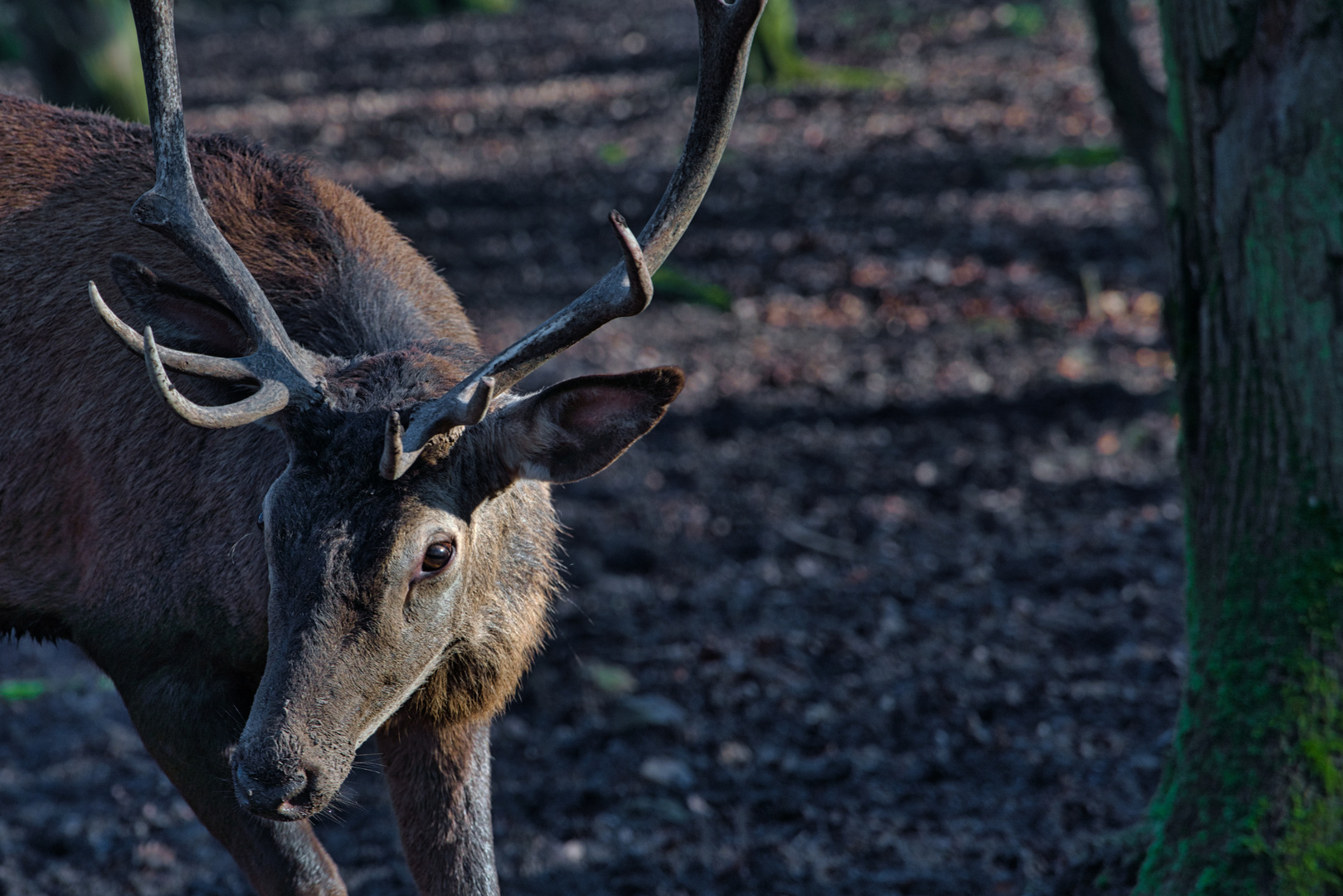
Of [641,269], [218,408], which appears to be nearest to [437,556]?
[218,408]

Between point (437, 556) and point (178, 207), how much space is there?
1085 millimetres

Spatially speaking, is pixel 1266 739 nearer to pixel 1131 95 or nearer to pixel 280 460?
pixel 280 460

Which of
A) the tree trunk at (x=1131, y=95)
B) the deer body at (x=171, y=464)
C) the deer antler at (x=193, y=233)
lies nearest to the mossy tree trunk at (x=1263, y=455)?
the deer body at (x=171, y=464)

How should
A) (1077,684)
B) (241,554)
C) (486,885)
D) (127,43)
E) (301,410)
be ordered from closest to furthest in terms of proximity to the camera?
(301,410), (241,554), (486,885), (1077,684), (127,43)

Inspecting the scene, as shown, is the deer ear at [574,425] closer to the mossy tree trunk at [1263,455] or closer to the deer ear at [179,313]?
the deer ear at [179,313]

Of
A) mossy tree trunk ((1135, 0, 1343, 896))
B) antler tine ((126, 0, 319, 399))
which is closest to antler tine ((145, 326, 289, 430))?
antler tine ((126, 0, 319, 399))

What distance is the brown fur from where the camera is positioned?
265cm

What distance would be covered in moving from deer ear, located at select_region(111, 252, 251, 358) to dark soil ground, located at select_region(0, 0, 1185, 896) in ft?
3.91

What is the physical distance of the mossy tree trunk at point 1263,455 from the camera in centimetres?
293

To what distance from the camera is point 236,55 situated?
18188 mm

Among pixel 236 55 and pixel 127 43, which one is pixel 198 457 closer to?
pixel 127 43

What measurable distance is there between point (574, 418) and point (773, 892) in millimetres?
1771

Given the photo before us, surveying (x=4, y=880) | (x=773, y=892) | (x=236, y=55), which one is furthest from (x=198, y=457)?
(x=236, y=55)

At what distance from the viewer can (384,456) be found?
262cm
